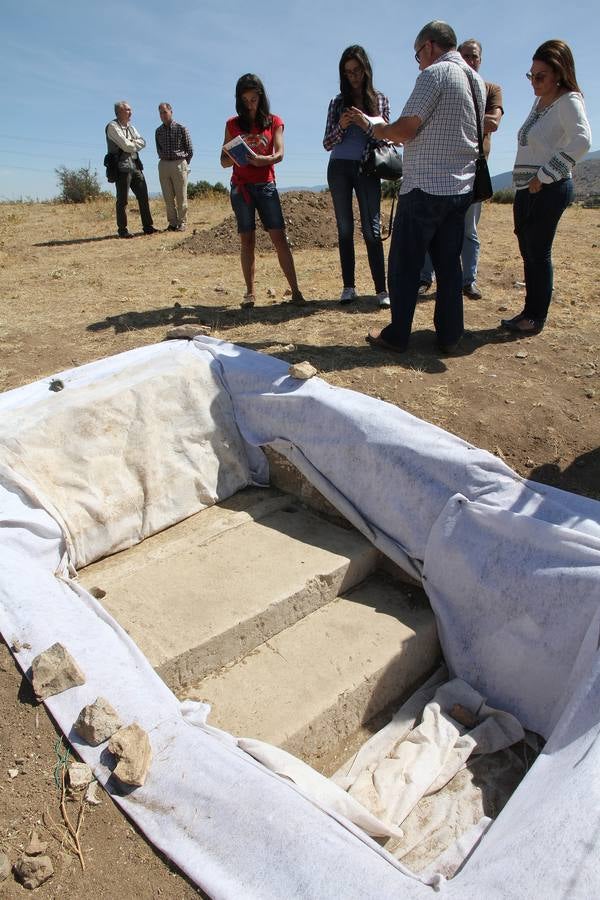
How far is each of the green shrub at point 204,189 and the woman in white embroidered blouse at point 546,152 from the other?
13.5 meters

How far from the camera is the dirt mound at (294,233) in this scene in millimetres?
8828

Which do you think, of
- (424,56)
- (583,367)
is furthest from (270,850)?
(424,56)

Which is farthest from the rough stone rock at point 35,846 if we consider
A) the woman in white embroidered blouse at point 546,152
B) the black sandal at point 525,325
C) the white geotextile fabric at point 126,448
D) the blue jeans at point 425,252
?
the black sandal at point 525,325

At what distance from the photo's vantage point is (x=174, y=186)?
392 inches

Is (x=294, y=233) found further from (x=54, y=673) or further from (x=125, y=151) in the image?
(x=54, y=673)

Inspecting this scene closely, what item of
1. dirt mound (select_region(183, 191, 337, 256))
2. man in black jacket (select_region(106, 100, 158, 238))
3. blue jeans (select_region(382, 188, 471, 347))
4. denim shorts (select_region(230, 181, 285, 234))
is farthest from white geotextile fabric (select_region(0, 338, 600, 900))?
man in black jacket (select_region(106, 100, 158, 238))

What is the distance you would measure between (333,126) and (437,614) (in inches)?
140

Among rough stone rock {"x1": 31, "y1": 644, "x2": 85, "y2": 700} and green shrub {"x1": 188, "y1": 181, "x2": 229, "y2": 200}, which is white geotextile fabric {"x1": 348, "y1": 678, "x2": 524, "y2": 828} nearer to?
rough stone rock {"x1": 31, "y1": 644, "x2": 85, "y2": 700}

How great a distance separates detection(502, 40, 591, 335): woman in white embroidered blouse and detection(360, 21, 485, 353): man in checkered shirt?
1.26 feet

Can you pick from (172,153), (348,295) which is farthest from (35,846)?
(172,153)

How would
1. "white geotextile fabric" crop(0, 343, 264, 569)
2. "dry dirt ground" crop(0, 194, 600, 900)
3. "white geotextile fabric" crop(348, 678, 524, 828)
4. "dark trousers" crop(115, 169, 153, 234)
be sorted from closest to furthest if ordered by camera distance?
"dry dirt ground" crop(0, 194, 600, 900), "white geotextile fabric" crop(348, 678, 524, 828), "white geotextile fabric" crop(0, 343, 264, 569), "dark trousers" crop(115, 169, 153, 234)

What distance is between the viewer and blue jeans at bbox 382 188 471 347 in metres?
3.84

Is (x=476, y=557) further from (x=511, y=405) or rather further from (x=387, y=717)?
(x=511, y=405)

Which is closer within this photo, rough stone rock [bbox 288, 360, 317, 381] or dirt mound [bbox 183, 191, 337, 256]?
rough stone rock [bbox 288, 360, 317, 381]
